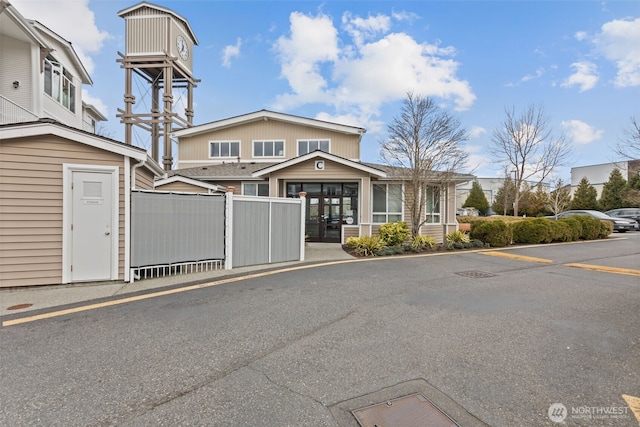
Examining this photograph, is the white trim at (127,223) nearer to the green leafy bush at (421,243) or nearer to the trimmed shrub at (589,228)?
the green leafy bush at (421,243)

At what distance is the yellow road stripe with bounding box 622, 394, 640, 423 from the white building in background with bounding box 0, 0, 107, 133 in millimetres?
14962

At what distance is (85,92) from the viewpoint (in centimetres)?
2119

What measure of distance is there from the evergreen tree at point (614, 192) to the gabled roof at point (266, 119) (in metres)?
30.4

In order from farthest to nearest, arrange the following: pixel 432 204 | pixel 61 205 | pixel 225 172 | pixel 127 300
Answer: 1. pixel 225 172
2. pixel 432 204
3. pixel 61 205
4. pixel 127 300

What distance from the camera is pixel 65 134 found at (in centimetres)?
624

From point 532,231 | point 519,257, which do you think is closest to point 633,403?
point 519,257

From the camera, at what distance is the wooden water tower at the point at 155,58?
18406 mm

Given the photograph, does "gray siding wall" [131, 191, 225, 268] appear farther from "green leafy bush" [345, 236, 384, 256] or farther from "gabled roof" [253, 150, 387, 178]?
"green leafy bush" [345, 236, 384, 256]

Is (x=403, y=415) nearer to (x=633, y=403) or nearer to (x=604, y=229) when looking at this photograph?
(x=633, y=403)

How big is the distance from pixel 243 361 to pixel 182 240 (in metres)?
5.13

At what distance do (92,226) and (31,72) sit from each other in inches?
381

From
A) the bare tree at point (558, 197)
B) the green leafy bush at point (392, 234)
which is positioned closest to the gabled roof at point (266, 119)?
the green leafy bush at point (392, 234)

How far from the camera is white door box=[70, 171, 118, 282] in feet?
21.0

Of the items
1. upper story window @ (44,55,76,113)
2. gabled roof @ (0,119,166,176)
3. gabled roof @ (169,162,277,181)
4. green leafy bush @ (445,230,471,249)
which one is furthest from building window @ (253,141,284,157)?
gabled roof @ (0,119,166,176)
